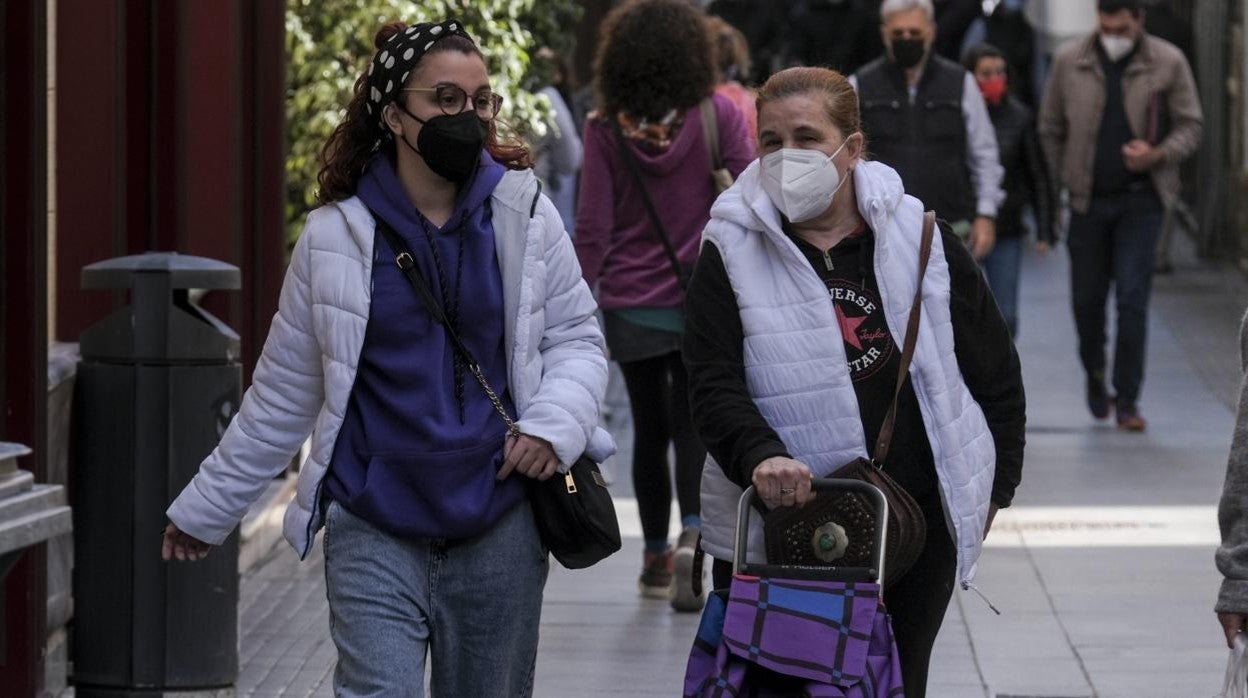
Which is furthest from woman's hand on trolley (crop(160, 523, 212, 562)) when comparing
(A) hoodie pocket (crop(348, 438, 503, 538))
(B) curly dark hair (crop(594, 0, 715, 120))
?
(B) curly dark hair (crop(594, 0, 715, 120))

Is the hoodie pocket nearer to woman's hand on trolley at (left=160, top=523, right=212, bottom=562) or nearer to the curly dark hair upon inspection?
woman's hand on trolley at (left=160, top=523, right=212, bottom=562)

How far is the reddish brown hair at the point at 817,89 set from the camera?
4379mm

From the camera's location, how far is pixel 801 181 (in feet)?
14.0

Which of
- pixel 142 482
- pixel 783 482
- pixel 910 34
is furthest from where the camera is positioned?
pixel 910 34

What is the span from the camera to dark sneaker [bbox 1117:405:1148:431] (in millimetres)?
11445

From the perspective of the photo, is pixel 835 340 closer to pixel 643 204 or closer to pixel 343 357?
pixel 343 357

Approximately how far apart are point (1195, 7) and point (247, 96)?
16002mm

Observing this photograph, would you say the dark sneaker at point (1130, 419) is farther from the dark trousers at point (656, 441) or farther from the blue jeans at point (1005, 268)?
the dark trousers at point (656, 441)

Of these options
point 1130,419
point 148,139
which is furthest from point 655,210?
point 1130,419

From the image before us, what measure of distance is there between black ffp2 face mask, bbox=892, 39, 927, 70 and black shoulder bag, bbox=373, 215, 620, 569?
5.04 meters

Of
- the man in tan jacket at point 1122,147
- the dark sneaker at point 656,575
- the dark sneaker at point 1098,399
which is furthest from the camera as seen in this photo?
the dark sneaker at point 1098,399

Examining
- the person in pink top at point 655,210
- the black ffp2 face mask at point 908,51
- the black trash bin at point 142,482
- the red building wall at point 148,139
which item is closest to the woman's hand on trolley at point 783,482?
the black trash bin at point 142,482

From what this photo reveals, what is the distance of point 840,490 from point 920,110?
515 cm

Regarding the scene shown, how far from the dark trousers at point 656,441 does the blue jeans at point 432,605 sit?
10.2 feet
